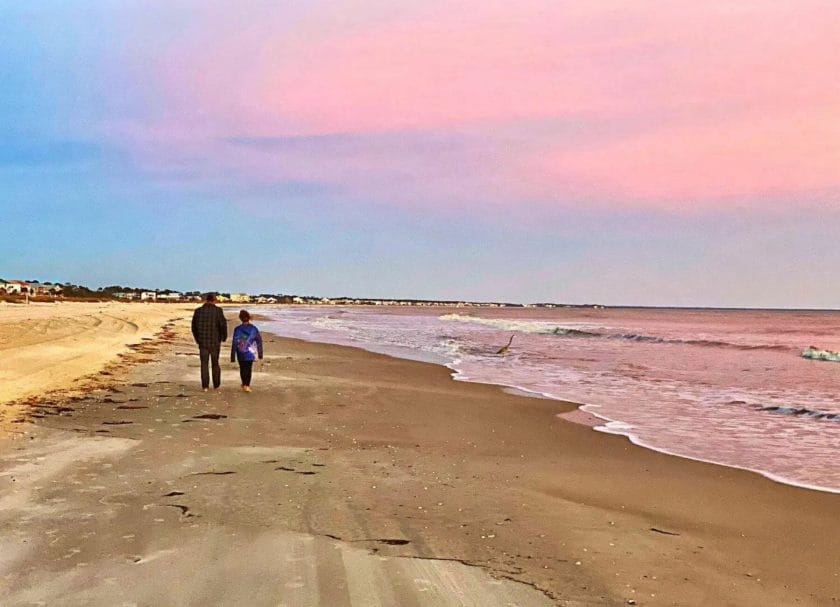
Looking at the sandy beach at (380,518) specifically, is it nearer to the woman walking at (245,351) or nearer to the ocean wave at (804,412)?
the woman walking at (245,351)

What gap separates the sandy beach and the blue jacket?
312 centimetres

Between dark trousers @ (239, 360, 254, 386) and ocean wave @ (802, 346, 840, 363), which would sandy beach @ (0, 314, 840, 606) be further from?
ocean wave @ (802, 346, 840, 363)

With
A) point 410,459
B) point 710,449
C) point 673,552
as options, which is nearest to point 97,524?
point 410,459

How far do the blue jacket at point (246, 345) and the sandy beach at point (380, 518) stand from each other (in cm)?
312

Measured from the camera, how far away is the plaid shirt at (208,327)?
14.4 metres

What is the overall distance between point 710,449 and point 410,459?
4445mm

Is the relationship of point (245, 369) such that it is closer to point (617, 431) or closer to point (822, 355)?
point (617, 431)

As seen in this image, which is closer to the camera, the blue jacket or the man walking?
the man walking

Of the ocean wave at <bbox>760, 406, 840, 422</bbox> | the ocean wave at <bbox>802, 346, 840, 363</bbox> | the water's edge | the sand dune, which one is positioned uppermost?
the sand dune

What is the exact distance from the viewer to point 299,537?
5.38 m

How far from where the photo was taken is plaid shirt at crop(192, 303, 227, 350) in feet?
47.2

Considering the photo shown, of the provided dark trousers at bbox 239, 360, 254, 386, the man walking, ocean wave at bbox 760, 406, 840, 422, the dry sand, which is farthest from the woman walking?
ocean wave at bbox 760, 406, 840, 422

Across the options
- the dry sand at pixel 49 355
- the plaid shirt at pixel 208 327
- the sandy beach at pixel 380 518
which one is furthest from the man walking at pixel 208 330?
the sandy beach at pixel 380 518

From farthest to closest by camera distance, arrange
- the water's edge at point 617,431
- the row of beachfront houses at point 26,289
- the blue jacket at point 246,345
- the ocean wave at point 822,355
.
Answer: the row of beachfront houses at point 26,289
the ocean wave at point 822,355
the blue jacket at point 246,345
the water's edge at point 617,431
